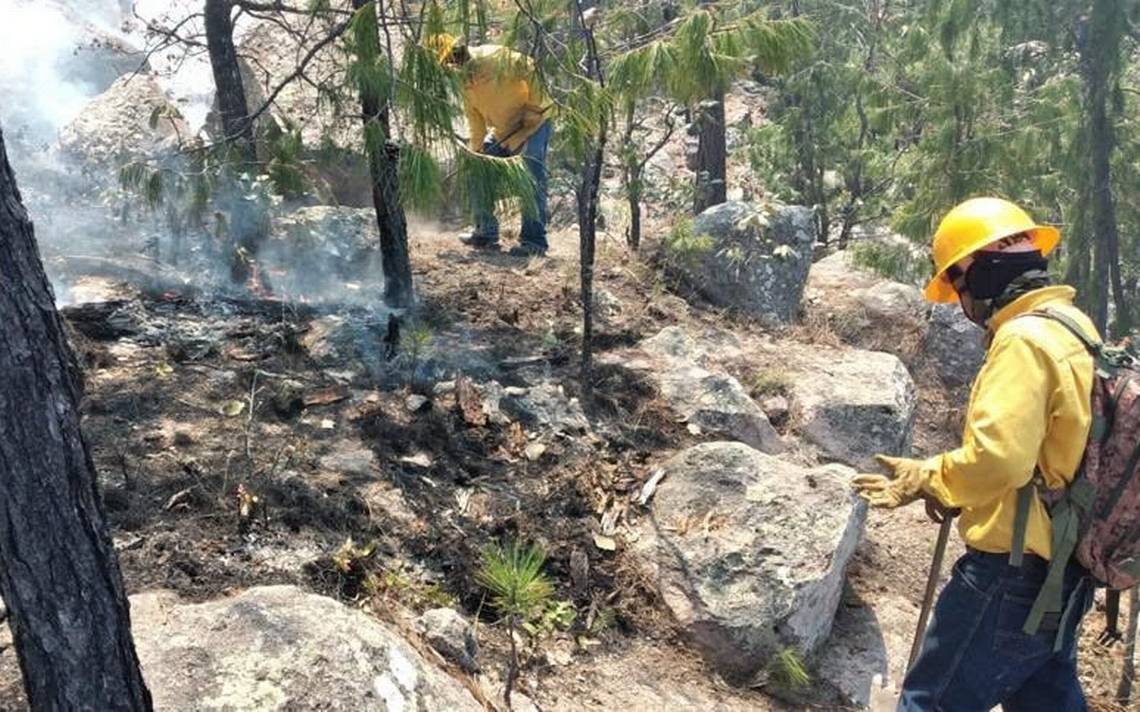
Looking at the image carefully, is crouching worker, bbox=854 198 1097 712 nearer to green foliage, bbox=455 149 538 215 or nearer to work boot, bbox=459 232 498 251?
green foliage, bbox=455 149 538 215

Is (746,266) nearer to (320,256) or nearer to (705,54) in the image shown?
(705,54)

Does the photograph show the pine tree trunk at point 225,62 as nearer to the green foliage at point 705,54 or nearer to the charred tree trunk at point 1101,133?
the green foliage at point 705,54

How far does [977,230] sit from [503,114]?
4.08 metres

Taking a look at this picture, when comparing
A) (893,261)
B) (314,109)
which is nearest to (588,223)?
(314,109)

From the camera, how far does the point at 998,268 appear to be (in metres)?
2.61

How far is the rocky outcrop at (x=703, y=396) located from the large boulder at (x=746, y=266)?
1.36 metres

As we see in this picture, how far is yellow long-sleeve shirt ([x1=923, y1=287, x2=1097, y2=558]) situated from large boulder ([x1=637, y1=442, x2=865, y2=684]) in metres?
1.46

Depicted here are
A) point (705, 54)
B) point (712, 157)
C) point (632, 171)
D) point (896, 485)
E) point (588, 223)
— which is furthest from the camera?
point (712, 157)

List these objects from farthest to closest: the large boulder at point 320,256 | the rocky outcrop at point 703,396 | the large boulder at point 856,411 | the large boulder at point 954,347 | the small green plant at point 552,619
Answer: the large boulder at point 954,347 < the large boulder at point 320,256 < the large boulder at point 856,411 < the rocky outcrop at point 703,396 < the small green plant at point 552,619

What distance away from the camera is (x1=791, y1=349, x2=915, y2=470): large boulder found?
568 cm

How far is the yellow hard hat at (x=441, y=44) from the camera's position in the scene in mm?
4047

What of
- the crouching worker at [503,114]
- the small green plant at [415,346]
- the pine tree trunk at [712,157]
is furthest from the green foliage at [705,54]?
the pine tree trunk at [712,157]

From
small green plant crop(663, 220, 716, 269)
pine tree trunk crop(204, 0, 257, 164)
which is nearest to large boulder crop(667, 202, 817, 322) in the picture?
small green plant crop(663, 220, 716, 269)

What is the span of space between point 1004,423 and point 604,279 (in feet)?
15.7
